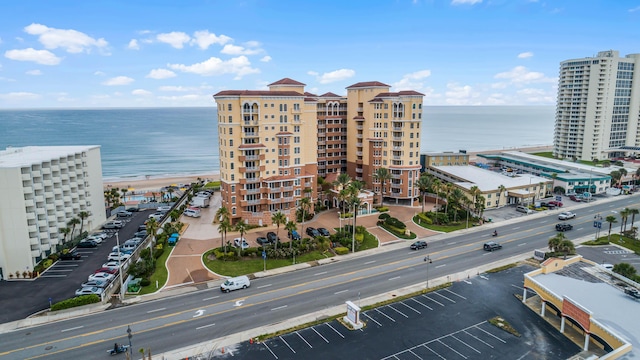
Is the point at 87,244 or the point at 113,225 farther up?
the point at 113,225

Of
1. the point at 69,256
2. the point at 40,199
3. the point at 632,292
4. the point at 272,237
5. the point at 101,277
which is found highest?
the point at 40,199

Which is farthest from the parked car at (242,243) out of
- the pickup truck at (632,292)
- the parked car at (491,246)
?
the pickup truck at (632,292)

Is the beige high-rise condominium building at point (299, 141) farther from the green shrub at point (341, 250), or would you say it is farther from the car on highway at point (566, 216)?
the car on highway at point (566, 216)

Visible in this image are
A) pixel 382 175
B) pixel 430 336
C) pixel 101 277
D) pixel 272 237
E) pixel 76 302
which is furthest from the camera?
pixel 382 175

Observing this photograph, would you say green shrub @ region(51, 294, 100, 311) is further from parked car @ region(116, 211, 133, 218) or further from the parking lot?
parked car @ region(116, 211, 133, 218)

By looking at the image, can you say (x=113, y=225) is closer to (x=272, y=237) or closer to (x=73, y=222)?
(x=73, y=222)

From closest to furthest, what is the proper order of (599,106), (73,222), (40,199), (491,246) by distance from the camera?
(40,199), (491,246), (73,222), (599,106)

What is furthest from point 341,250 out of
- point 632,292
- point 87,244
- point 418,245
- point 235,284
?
point 87,244

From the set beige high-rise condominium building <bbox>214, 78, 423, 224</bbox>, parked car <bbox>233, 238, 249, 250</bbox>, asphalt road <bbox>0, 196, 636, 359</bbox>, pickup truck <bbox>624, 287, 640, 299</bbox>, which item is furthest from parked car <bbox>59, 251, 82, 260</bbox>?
pickup truck <bbox>624, 287, 640, 299</bbox>

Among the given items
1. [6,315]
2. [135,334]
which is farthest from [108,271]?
[135,334]
